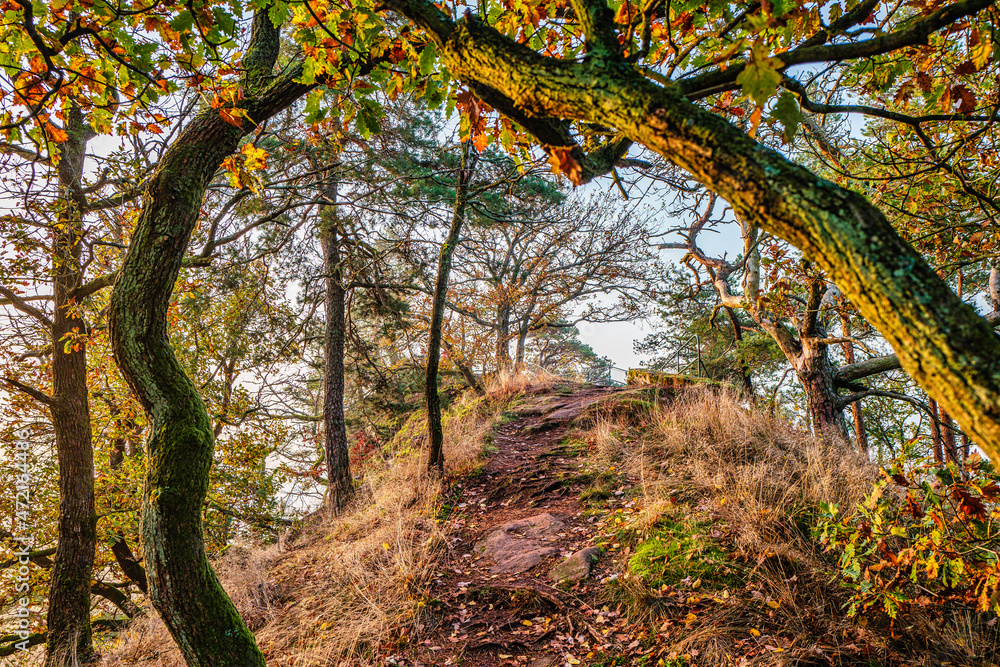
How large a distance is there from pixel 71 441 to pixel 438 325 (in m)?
4.60

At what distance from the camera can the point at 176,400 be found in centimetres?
258

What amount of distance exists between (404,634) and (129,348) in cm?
283

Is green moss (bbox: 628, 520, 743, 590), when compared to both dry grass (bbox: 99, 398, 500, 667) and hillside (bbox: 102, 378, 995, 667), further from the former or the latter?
dry grass (bbox: 99, 398, 500, 667)

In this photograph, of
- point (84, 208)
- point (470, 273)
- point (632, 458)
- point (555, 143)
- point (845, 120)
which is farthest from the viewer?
point (470, 273)

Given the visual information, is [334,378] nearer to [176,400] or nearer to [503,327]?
[176,400]

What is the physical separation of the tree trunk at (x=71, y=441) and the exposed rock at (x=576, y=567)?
498 cm

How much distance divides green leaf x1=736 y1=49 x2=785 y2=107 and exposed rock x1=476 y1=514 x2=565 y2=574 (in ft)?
13.2

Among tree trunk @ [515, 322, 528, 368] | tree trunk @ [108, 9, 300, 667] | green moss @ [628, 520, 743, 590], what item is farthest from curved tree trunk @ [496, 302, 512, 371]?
tree trunk @ [108, 9, 300, 667]

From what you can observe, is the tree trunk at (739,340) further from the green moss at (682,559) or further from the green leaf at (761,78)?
the green leaf at (761,78)

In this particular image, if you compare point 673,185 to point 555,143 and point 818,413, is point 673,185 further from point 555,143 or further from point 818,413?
point 818,413

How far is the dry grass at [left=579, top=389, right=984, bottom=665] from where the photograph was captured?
8.28ft

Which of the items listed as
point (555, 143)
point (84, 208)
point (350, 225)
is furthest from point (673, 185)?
point (84, 208)

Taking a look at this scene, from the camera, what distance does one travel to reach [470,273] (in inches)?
598

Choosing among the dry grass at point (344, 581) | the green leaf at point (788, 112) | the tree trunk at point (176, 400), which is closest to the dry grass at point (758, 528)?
the dry grass at point (344, 581)
